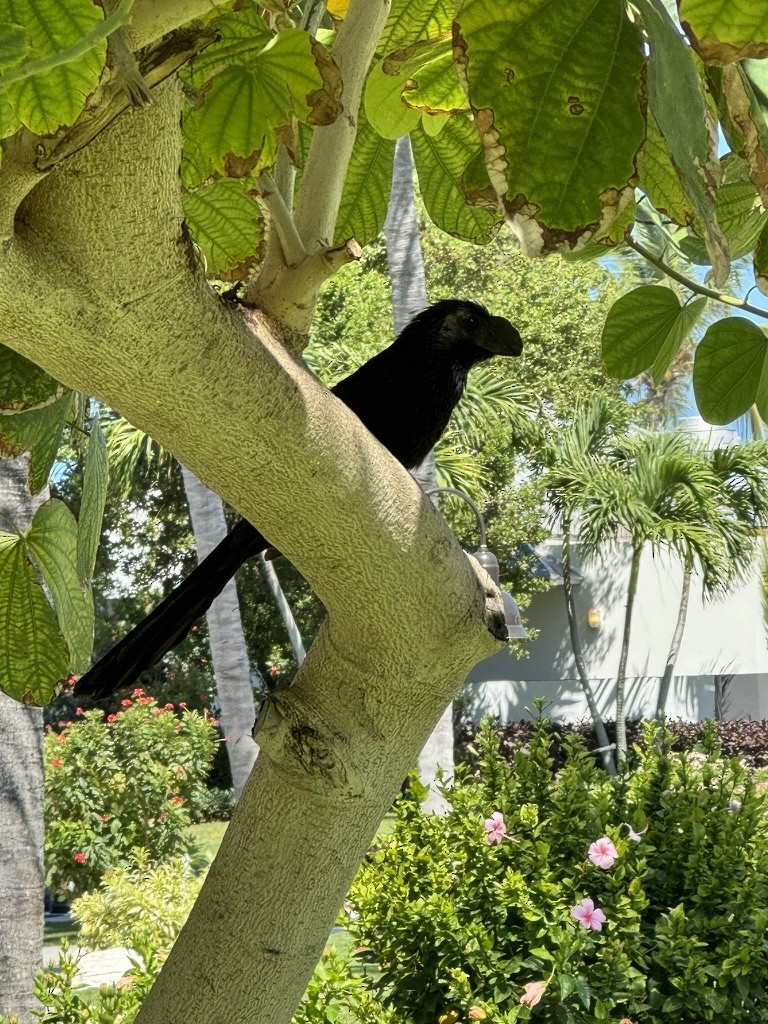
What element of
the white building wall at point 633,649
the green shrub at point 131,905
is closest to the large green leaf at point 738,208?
the green shrub at point 131,905

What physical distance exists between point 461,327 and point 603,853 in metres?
1.52

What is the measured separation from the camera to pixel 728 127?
0.49 meters

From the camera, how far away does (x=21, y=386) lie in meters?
0.87

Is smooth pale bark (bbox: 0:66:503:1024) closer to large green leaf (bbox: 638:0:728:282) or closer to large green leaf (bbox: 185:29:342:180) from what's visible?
large green leaf (bbox: 185:29:342:180)

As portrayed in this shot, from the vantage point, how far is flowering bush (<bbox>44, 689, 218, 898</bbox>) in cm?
800

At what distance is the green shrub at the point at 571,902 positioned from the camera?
2.91 meters

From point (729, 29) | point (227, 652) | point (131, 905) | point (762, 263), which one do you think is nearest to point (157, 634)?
point (762, 263)

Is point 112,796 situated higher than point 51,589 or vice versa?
point 112,796

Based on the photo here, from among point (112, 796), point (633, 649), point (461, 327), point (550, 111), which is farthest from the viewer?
point (633, 649)

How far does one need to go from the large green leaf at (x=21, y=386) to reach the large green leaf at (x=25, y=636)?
0.14m

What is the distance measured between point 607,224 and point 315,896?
2.21ft

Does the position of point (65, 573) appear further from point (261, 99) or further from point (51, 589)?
point (261, 99)

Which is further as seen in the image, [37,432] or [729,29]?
[37,432]

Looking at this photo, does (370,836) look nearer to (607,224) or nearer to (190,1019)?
(190,1019)
